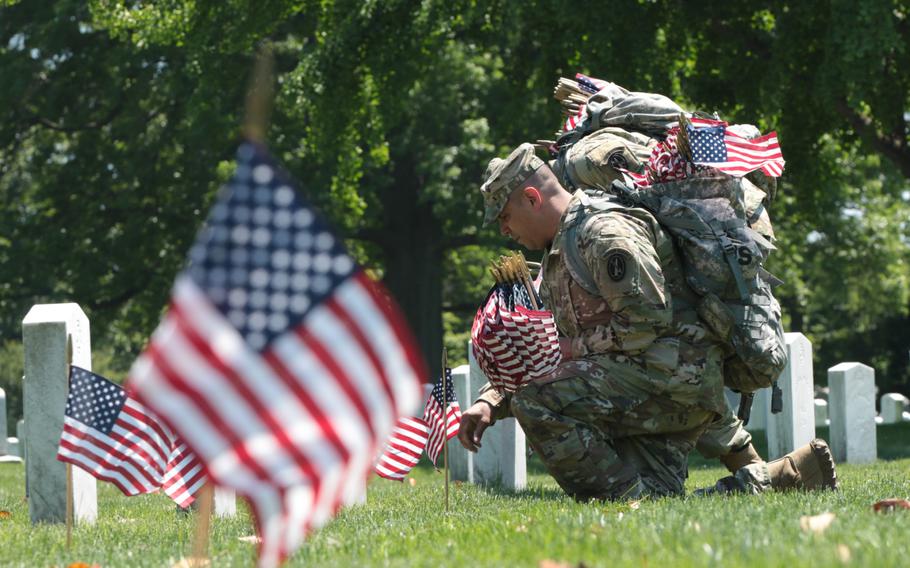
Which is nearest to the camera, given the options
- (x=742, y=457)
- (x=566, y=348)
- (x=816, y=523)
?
(x=816, y=523)

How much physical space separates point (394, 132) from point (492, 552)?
21.8 metres

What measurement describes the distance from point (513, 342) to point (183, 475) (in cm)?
187

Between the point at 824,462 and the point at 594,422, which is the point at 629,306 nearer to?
the point at 594,422

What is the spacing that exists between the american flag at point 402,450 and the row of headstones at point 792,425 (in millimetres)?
1734

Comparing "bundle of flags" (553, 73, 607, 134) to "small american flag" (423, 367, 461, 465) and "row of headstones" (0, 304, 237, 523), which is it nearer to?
"small american flag" (423, 367, 461, 465)

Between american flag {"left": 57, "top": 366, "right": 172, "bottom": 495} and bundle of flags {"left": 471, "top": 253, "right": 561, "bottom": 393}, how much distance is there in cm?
162

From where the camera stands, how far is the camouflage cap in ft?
22.3

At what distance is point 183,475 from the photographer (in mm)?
6762

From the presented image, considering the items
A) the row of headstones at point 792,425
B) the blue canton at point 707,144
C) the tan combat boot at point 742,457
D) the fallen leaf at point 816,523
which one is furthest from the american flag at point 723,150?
the row of headstones at point 792,425

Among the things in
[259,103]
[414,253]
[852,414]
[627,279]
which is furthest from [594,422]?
[414,253]

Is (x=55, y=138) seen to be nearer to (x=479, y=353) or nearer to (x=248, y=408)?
(x=479, y=353)

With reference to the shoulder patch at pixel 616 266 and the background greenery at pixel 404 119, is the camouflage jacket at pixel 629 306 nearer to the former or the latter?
the shoulder patch at pixel 616 266

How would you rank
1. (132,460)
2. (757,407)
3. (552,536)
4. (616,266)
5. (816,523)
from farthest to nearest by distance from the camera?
(757,407), (616,266), (132,460), (816,523), (552,536)

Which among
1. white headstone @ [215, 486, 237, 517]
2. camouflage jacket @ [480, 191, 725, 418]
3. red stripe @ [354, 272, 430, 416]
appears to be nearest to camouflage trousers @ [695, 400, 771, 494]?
camouflage jacket @ [480, 191, 725, 418]
